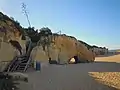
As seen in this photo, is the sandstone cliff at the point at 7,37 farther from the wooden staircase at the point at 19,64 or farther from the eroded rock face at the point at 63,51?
the eroded rock face at the point at 63,51

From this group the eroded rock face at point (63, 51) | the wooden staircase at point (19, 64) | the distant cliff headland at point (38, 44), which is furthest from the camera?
the eroded rock face at point (63, 51)

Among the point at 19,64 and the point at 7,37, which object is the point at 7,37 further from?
the point at 19,64

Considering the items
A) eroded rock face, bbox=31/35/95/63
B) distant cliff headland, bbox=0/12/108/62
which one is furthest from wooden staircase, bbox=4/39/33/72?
eroded rock face, bbox=31/35/95/63

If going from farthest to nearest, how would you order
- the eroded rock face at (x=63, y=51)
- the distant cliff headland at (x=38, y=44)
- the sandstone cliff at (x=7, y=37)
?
the eroded rock face at (x=63, y=51), the distant cliff headland at (x=38, y=44), the sandstone cliff at (x=7, y=37)

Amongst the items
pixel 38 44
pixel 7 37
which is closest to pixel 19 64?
pixel 7 37

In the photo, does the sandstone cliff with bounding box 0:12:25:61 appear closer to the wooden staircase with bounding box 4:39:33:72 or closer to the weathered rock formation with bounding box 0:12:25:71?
the weathered rock formation with bounding box 0:12:25:71

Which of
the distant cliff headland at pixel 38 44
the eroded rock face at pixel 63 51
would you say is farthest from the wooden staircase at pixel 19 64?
the eroded rock face at pixel 63 51

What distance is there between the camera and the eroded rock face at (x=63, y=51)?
20125 mm

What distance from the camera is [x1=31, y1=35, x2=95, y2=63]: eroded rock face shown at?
2012 cm

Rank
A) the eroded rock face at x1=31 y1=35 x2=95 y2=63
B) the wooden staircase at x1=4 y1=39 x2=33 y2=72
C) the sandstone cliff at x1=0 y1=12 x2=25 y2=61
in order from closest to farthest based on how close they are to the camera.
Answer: the wooden staircase at x1=4 y1=39 x2=33 y2=72 < the sandstone cliff at x1=0 y1=12 x2=25 y2=61 < the eroded rock face at x1=31 y1=35 x2=95 y2=63

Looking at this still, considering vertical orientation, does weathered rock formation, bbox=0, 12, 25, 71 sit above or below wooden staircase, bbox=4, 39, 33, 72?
above

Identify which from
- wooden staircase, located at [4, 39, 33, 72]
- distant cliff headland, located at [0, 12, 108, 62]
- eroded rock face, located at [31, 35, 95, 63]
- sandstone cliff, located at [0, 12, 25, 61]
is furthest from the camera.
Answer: eroded rock face, located at [31, 35, 95, 63]

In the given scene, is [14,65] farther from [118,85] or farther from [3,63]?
[118,85]

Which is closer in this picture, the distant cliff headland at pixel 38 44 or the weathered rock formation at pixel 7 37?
the weathered rock formation at pixel 7 37
